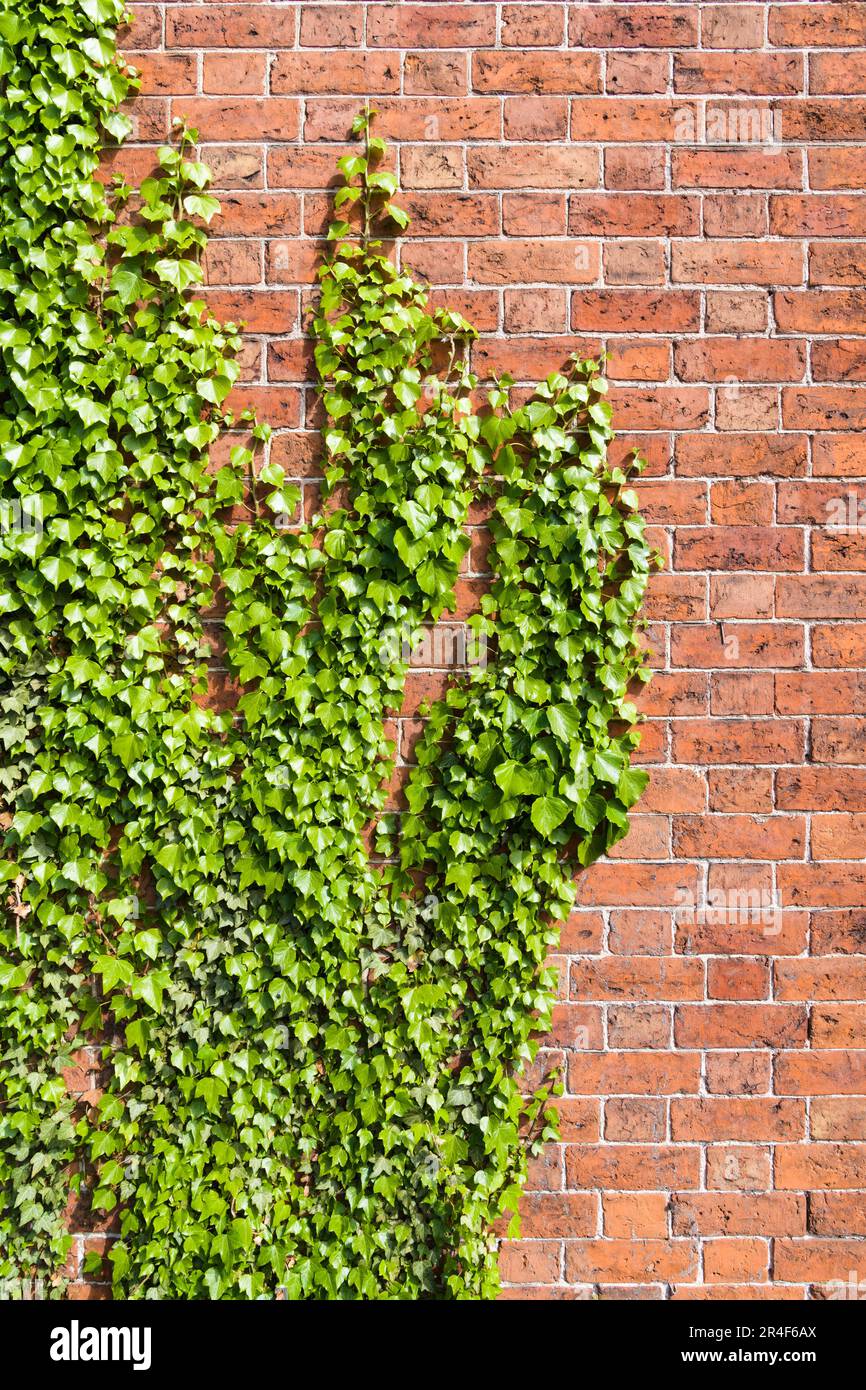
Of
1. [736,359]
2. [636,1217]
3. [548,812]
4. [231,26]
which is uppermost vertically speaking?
[231,26]

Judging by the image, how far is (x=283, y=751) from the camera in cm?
226

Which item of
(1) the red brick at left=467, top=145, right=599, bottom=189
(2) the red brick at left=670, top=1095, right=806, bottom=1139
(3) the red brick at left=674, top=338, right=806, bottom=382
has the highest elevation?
(1) the red brick at left=467, top=145, right=599, bottom=189

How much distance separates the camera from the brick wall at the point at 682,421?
7.47 ft

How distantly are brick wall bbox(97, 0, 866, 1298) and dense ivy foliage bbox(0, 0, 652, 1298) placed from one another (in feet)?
0.35

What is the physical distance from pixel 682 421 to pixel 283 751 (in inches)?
48.3

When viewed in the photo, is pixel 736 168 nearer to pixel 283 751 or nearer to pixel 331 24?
pixel 331 24

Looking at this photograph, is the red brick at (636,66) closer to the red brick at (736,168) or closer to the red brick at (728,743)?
the red brick at (736,168)

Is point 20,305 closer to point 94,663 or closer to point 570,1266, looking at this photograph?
point 94,663

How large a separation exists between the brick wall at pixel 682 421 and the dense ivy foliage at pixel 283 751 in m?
0.11

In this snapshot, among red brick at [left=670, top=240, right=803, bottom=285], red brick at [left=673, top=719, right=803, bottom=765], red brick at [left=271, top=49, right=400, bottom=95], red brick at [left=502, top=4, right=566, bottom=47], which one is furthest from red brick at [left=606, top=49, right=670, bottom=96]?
red brick at [left=673, top=719, right=803, bottom=765]

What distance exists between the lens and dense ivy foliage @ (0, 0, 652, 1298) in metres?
2.25

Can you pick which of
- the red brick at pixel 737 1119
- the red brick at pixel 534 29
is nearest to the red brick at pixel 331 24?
the red brick at pixel 534 29

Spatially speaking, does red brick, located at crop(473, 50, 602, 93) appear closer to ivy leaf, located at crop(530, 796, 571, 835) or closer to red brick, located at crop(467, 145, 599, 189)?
red brick, located at crop(467, 145, 599, 189)

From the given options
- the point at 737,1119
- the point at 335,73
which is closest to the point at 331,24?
the point at 335,73
